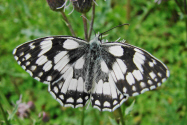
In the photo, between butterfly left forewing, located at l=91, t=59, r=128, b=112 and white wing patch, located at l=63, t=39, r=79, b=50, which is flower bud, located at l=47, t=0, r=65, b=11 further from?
butterfly left forewing, located at l=91, t=59, r=128, b=112

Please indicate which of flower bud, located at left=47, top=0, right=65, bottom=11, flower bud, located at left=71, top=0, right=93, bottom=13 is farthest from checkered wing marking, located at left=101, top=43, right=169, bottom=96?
flower bud, located at left=47, top=0, right=65, bottom=11

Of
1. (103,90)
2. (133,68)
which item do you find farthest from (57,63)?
(133,68)

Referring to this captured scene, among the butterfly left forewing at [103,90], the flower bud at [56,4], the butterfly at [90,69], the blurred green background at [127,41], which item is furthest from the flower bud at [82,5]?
the blurred green background at [127,41]

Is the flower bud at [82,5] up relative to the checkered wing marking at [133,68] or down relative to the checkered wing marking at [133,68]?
up

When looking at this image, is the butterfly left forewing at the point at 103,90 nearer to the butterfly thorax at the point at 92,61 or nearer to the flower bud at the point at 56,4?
the butterfly thorax at the point at 92,61

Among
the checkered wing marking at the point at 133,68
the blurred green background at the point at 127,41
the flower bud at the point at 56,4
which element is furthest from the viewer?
the blurred green background at the point at 127,41

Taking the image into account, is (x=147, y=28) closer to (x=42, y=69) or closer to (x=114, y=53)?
(x=114, y=53)

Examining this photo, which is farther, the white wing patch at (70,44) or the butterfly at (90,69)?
the white wing patch at (70,44)
